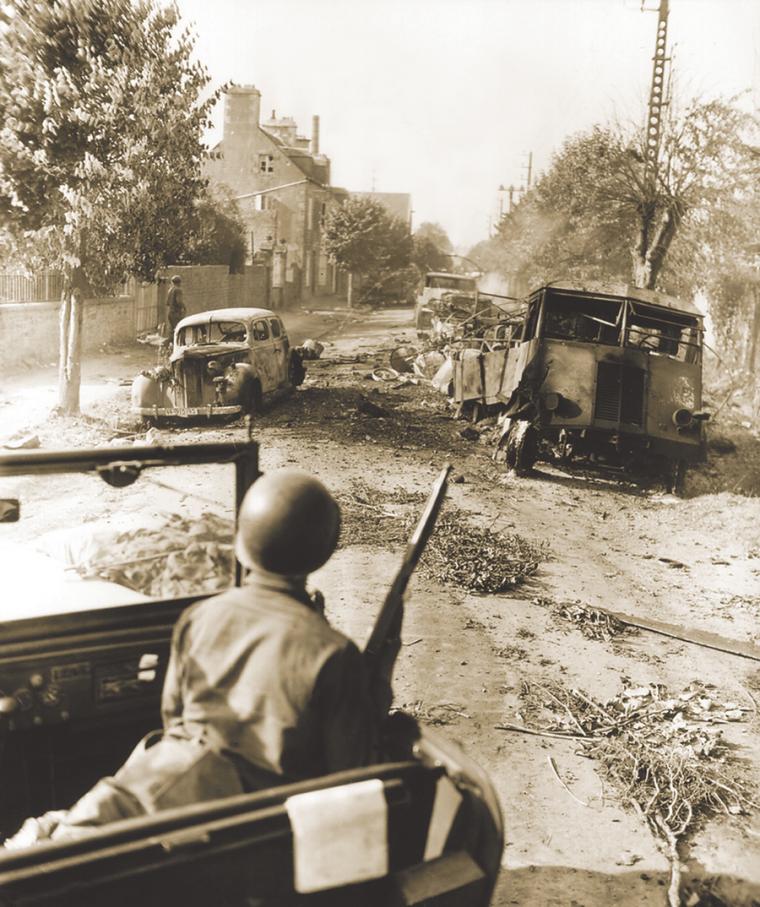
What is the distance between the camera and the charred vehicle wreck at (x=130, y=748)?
74.2 inches

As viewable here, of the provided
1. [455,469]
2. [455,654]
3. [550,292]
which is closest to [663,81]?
[550,292]

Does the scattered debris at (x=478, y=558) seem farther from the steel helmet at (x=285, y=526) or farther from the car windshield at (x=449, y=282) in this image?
the car windshield at (x=449, y=282)

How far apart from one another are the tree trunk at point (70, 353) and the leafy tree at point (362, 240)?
37.5m

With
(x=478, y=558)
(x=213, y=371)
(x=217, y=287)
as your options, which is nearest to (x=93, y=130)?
(x=213, y=371)

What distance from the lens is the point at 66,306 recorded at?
535 inches

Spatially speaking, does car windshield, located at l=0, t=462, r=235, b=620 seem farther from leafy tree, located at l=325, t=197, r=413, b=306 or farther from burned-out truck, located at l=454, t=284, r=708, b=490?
leafy tree, located at l=325, t=197, r=413, b=306

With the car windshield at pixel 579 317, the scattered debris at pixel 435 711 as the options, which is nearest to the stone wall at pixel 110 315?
the car windshield at pixel 579 317

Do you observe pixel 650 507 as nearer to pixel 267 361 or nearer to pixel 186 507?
pixel 267 361

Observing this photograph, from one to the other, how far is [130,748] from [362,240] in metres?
49.1

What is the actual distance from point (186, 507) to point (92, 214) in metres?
8.89

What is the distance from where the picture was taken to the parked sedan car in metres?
13.4

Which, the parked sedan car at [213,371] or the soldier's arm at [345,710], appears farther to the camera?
the parked sedan car at [213,371]

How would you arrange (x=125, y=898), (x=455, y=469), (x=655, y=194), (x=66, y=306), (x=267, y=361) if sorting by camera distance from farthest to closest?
(x=655, y=194) < (x=267, y=361) < (x=66, y=306) < (x=455, y=469) < (x=125, y=898)

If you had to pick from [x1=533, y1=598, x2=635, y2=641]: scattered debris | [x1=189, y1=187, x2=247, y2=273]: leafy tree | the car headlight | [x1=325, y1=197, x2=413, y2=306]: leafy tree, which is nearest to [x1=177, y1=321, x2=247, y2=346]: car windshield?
the car headlight
